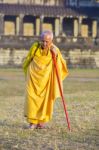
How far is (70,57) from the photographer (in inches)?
1865

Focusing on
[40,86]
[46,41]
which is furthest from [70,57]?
[46,41]

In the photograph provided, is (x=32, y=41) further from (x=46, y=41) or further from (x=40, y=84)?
(x=46, y=41)

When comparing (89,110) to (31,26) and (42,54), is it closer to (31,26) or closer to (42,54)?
(42,54)

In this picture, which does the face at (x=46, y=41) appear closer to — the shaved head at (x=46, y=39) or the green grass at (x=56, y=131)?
the shaved head at (x=46, y=39)

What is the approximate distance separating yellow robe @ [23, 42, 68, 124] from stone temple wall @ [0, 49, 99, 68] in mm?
33512

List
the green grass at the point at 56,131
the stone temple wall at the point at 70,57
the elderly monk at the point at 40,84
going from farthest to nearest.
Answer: the stone temple wall at the point at 70,57
the elderly monk at the point at 40,84
the green grass at the point at 56,131

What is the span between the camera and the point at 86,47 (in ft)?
158

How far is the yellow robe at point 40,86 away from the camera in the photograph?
12.4m

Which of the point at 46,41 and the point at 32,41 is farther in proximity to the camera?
the point at 32,41

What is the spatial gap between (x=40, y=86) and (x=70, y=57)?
115 ft

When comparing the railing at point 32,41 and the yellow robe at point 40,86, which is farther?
the railing at point 32,41

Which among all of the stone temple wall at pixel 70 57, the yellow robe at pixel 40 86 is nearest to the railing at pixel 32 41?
the stone temple wall at pixel 70 57

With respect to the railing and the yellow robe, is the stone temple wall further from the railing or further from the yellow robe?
the yellow robe

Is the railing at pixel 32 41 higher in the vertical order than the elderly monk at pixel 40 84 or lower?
lower
